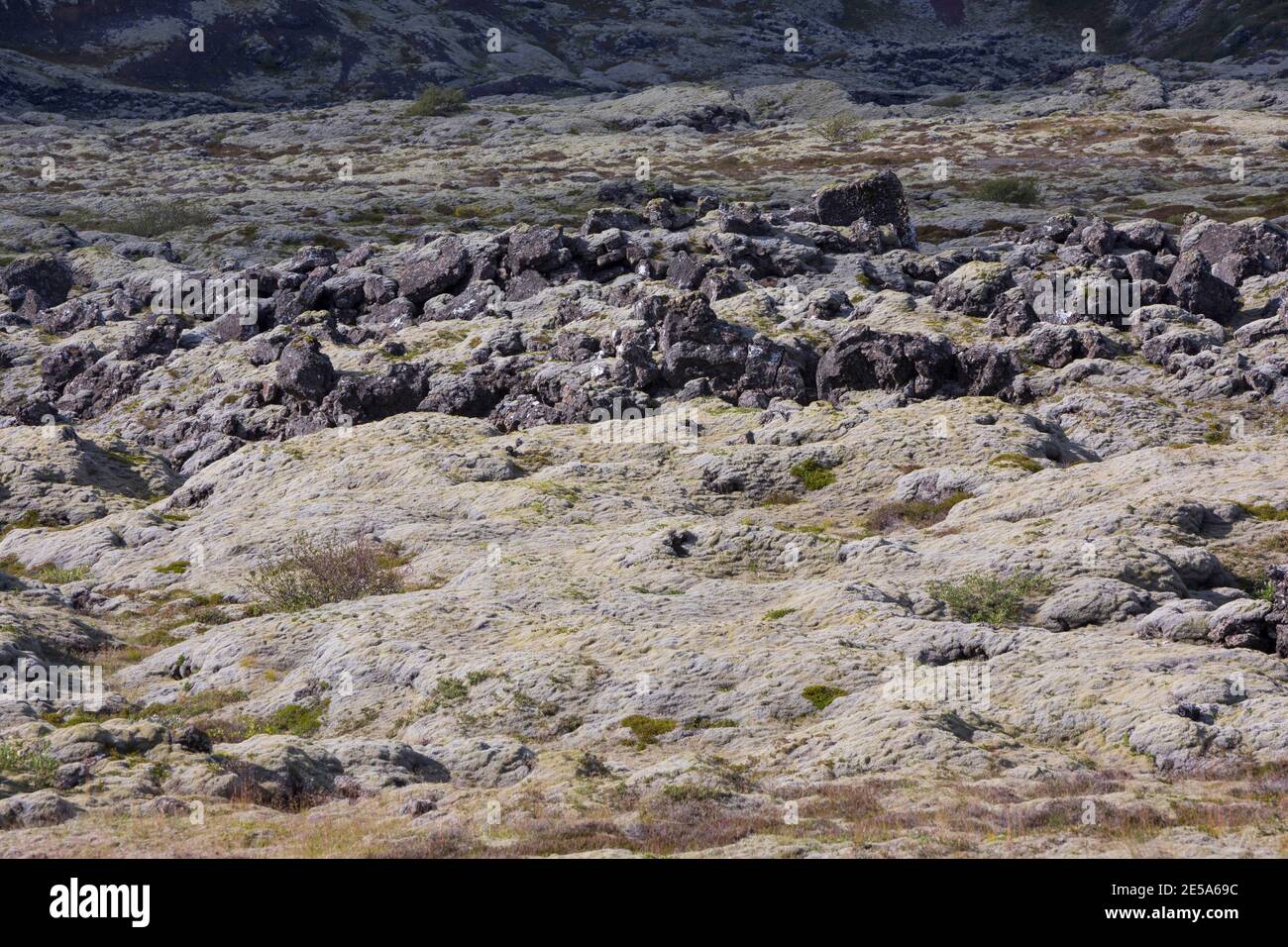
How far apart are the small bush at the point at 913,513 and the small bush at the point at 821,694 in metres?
19.2

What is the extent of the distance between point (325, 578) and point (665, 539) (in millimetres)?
13424

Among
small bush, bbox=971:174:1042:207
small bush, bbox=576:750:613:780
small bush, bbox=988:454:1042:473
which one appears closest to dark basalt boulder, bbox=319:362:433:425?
small bush, bbox=988:454:1042:473

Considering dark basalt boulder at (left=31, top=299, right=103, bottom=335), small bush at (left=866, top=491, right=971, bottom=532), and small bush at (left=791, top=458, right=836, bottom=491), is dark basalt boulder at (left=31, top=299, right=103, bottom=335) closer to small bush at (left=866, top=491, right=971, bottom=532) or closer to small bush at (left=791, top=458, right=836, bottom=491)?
small bush at (left=791, top=458, right=836, bottom=491)

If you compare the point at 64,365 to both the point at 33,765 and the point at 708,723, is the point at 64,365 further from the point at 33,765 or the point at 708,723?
the point at 708,723

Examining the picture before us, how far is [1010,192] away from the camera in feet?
447

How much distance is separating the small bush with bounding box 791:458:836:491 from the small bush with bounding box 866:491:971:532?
3638 millimetres

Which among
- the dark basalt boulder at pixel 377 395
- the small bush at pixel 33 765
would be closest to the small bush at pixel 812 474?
the dark basalt boulder at pixel 377 395

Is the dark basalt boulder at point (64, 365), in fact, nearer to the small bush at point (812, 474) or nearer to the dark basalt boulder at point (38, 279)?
the dark basalt boulder at point (38, 279)

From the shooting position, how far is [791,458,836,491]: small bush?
5113 cm

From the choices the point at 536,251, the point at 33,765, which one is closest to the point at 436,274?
the point at 536,251

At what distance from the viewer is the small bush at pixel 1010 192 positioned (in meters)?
135

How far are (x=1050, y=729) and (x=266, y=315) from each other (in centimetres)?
7584

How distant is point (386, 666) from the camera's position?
32281 mm
